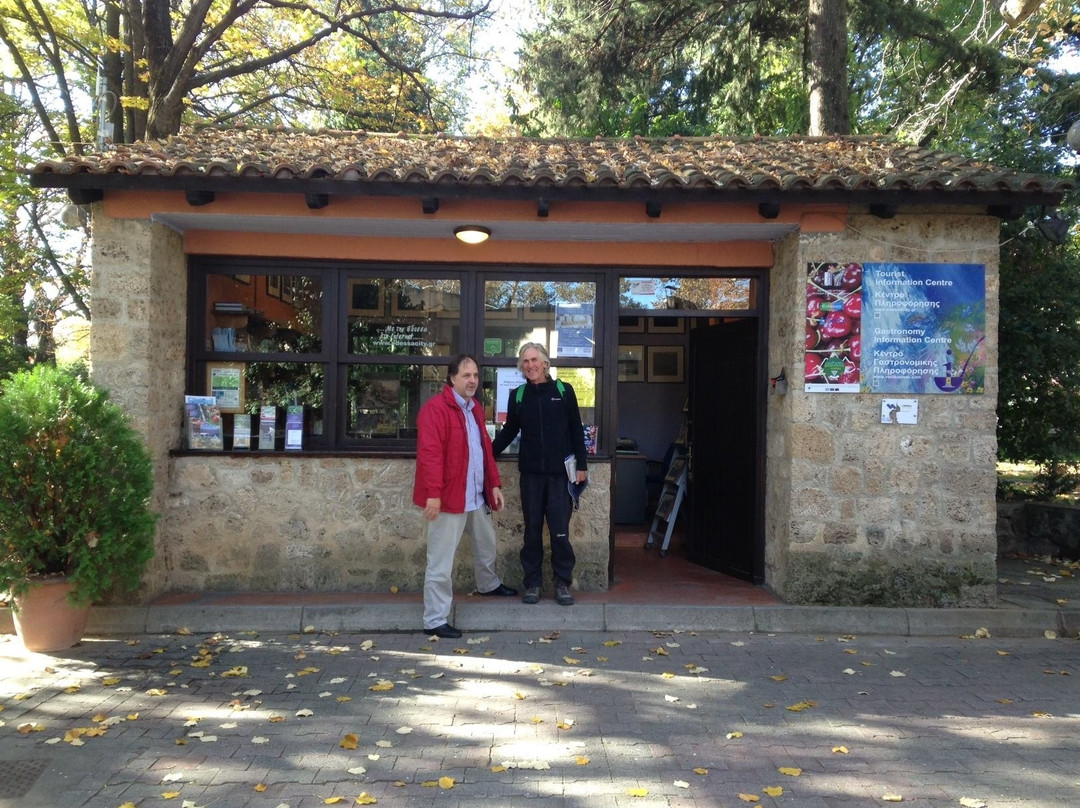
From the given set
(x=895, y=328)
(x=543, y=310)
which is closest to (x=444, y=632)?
(x=543, y=310)

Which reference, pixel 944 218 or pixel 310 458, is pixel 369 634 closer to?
pixel 310 458

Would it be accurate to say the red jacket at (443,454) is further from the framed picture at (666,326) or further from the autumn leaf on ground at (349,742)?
→ the framed picture at (666,326)

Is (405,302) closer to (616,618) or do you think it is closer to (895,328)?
(616,618)

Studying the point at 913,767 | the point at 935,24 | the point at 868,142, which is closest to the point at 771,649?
the point at 913,767

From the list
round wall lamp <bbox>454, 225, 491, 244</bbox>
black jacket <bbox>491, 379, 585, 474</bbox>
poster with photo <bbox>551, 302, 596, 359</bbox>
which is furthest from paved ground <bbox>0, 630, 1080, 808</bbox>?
round wall lamp <bbox>454, 225, 491, 244</bbox>

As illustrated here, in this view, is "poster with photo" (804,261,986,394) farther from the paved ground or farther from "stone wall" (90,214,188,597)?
"stone wall" (90,214,188,597)

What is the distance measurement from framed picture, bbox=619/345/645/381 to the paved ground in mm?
4974

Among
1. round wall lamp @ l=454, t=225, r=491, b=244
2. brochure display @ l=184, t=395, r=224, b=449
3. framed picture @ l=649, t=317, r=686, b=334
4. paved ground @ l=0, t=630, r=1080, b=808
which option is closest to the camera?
paved ground @ l=0, t=630, r=1080, b=808

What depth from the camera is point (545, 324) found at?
23.7ft

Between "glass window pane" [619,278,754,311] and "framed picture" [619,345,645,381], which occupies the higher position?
"glass window pane" [619,278,754,311]

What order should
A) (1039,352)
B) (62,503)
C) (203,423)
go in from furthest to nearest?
(1039,352) < (203,423) < (62,503)

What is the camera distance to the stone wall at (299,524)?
6801 millimetres

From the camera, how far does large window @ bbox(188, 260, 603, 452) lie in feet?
23.5

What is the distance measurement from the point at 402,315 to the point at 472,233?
1.01m
